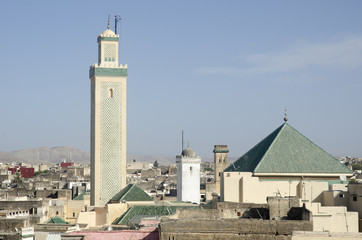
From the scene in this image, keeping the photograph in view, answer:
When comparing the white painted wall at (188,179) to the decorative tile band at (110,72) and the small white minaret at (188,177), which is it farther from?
the decorative tile band at (110,72)

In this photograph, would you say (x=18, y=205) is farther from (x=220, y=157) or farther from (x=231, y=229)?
(x=220, y=157)

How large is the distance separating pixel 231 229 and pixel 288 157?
9296 mm

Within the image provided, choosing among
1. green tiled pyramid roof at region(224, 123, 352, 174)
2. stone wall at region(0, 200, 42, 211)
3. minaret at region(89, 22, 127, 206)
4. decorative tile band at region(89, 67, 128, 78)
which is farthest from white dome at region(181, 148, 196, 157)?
green tiled pyramid roof at region(224, 123, 352, 174)

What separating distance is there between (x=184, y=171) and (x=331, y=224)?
24151mm

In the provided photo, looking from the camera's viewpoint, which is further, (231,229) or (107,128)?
(107,128)

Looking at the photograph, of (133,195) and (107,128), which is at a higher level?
(107,128)

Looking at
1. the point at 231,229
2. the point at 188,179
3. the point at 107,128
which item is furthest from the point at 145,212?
the point at 188,179

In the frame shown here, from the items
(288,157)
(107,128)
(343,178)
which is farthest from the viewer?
(107,128)

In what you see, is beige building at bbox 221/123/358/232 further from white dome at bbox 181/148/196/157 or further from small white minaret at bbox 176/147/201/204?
white dome at bbox 181/148/196/157

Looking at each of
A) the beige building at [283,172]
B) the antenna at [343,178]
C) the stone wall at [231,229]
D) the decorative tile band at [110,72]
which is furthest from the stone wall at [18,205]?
the stone wall at [231,229]

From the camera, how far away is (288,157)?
20.7 m

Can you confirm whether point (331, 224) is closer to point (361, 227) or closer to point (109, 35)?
point (361, 227)

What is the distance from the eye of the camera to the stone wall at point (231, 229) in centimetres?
1153

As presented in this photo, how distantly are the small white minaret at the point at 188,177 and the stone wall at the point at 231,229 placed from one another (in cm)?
2556
